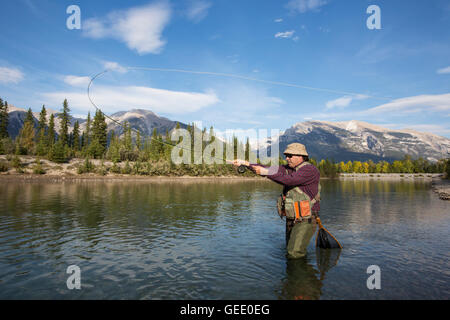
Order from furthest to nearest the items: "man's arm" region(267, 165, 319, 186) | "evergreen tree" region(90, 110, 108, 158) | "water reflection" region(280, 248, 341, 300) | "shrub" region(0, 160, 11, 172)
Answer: "evergreen tree" region(90, 110, 108, 158) → "shrub" region(0, 160, 11, 172) → "man's arm" region(267, 165, 319, 186) → "water reflection" region(280, 248, 341, 300)

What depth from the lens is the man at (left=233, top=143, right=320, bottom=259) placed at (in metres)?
8.69

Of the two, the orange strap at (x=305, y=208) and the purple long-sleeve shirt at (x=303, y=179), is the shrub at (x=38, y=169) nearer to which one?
the purple long-sleeve shirt at (x=303, y=179)

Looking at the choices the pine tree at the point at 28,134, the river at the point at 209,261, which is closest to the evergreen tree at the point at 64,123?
the pine tree at the point at 28,134

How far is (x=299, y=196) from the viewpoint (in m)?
9.10

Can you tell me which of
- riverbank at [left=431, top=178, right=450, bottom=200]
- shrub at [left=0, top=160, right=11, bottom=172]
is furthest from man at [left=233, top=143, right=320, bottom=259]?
shrub at [left=0, top=160, right=11, bottom=172]

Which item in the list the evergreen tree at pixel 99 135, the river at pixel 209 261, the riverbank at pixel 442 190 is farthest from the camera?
the evergreen tree at pixel 99 135

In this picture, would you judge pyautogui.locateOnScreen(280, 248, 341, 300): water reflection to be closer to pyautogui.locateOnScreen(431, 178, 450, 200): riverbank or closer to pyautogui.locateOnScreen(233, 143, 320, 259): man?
pyautogui.locateOnScreen(233, 143, 320, 259): man

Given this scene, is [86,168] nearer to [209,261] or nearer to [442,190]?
[209,261]

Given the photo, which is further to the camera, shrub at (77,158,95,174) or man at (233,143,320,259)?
shrub at (77,158,95,174)

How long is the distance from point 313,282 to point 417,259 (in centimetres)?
563

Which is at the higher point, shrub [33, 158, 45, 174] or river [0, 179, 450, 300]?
shrub [33, 158, 45, 174]

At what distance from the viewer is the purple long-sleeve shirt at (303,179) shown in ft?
27.5

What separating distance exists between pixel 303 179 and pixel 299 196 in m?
0.75
